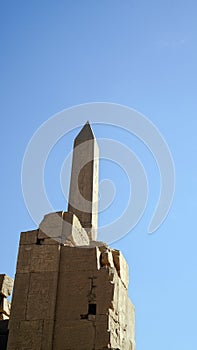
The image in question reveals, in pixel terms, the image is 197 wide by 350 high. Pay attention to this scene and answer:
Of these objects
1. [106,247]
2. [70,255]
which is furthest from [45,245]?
[106,247]

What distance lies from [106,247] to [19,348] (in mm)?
2198

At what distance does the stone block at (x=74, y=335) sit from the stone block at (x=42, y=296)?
255mm

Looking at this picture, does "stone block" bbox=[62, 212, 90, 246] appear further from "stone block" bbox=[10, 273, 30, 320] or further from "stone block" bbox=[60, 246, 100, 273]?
"stone block" bbox=[10, 273, 30, 320]

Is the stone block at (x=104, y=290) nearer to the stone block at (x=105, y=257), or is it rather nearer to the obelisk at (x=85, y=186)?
the stone block at (x=105, y=257)

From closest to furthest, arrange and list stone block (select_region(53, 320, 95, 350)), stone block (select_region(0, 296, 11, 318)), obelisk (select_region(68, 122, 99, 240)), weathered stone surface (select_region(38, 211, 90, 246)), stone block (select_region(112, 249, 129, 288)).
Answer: stone block (select_region(53, 320, 95, 350)), weathered stone surface (select_region(38, 211, 90, 246)), stone block (select_region(112, 249, 129, 288)), stone block (select_region(0, 296, 11, 318)), obelisk (select_region(68, 122, 99, 240))

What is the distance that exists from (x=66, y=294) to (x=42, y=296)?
370 millimetres

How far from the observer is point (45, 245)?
27.4 ft

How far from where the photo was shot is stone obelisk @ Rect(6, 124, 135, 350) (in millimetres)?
7551

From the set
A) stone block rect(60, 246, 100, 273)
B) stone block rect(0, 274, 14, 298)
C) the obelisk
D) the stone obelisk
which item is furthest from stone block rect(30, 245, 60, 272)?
stone block rect(0, 274, 14, 298)

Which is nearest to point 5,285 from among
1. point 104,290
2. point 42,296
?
point 42,296

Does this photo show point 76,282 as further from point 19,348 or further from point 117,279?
point 19,348

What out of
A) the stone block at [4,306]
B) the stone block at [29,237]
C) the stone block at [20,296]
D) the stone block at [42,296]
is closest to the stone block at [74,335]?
the stone block at [42,296]

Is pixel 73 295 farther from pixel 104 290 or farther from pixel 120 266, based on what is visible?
pixel 120 266

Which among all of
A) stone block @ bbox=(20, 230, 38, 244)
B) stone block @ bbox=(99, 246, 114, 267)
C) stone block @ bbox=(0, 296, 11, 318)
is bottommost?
stone block @ bbox=(0, 296, 11, 318)
